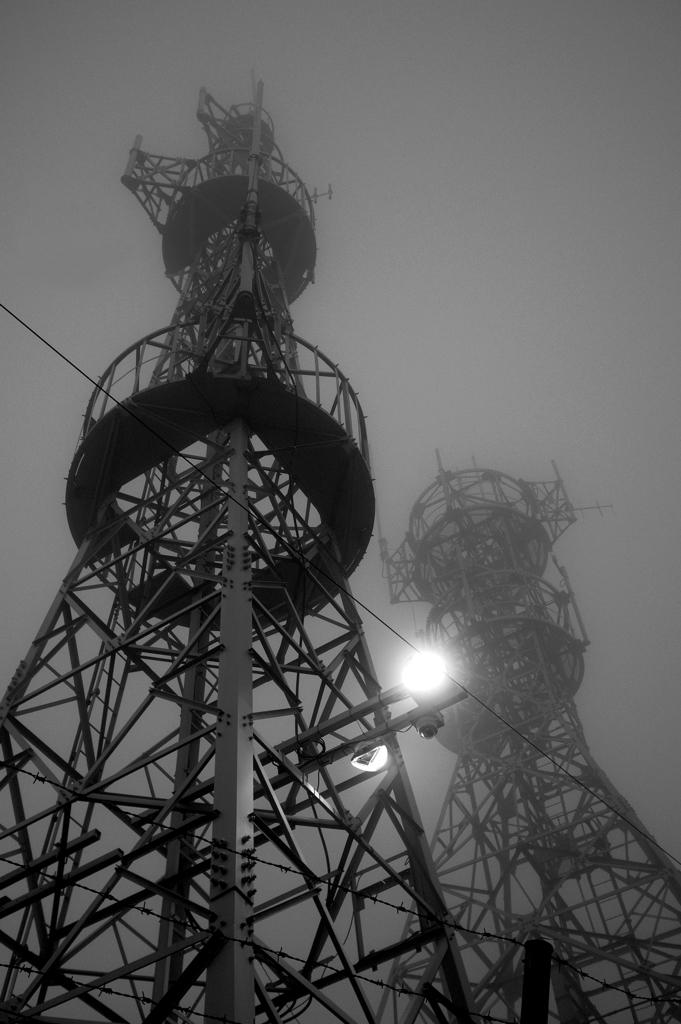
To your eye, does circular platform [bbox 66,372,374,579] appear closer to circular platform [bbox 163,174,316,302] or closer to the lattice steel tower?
the lattice steel tower

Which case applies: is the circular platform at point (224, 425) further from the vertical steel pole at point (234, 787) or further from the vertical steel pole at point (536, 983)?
the vertical steel pole at point (536, 983)

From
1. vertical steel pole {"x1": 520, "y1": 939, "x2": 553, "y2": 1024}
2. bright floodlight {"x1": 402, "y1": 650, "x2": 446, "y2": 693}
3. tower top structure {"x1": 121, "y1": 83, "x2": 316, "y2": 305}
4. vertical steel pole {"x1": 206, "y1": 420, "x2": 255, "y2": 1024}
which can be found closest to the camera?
vertical steel pole {"x1": 520, "y1": 939, "x2": 553, "y2": 1024}

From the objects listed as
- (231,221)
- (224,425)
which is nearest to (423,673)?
(224,425)

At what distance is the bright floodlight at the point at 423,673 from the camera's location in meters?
7.02

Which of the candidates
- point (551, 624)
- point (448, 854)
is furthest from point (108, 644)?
point (551, 624)

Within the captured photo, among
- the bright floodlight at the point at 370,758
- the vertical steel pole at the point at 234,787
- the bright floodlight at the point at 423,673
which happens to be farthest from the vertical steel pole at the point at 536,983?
the bright floodlight at the point at 370,758

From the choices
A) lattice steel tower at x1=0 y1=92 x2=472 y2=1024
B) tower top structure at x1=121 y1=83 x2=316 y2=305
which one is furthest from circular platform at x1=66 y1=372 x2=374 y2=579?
tower top structure at x1=121 y1=83 x2=316 y2=305

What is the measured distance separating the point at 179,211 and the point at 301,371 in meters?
8.50

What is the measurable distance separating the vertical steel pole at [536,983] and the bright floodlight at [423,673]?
2409 mm

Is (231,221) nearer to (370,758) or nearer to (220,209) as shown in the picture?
(220,209)

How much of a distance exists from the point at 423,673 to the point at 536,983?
2.65 metres

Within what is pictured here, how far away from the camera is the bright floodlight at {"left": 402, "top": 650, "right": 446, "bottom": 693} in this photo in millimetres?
7016

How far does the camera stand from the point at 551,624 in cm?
2431

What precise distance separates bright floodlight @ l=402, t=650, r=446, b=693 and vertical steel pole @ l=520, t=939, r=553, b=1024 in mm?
2409
